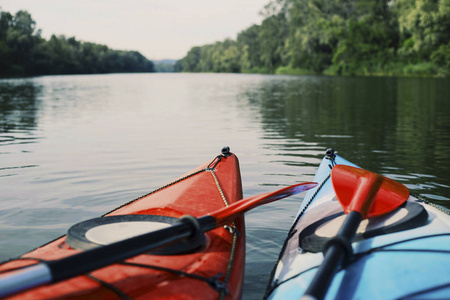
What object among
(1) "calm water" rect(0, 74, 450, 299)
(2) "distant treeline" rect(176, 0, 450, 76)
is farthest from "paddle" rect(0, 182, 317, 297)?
(2) "distant treeline" rect(176, 0, 450, 76)

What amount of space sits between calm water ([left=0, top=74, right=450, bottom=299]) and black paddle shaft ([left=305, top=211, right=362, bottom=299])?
0.80m

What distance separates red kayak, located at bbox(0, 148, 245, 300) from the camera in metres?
1.92

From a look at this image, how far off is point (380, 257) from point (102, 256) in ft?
4.72

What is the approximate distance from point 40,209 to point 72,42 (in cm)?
8589

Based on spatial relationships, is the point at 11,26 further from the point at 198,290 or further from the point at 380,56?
the point at 198,290

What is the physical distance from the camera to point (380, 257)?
230cm

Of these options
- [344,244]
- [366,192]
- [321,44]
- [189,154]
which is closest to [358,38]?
[321,44]

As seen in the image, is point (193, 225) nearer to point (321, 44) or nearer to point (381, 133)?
point (381, 133)

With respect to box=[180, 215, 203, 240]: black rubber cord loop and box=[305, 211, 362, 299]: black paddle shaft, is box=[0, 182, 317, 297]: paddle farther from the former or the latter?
box=[305, 211, 362, 299]: black paddle shaft

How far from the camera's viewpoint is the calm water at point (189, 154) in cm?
421

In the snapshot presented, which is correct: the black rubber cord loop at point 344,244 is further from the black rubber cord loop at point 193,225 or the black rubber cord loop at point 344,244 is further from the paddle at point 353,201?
the black rubber cord loop at point 193,225

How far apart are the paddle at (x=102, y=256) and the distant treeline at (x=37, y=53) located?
5964 centimetres

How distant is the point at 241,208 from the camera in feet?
8.71

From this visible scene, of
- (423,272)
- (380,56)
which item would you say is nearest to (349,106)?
(423,272)
